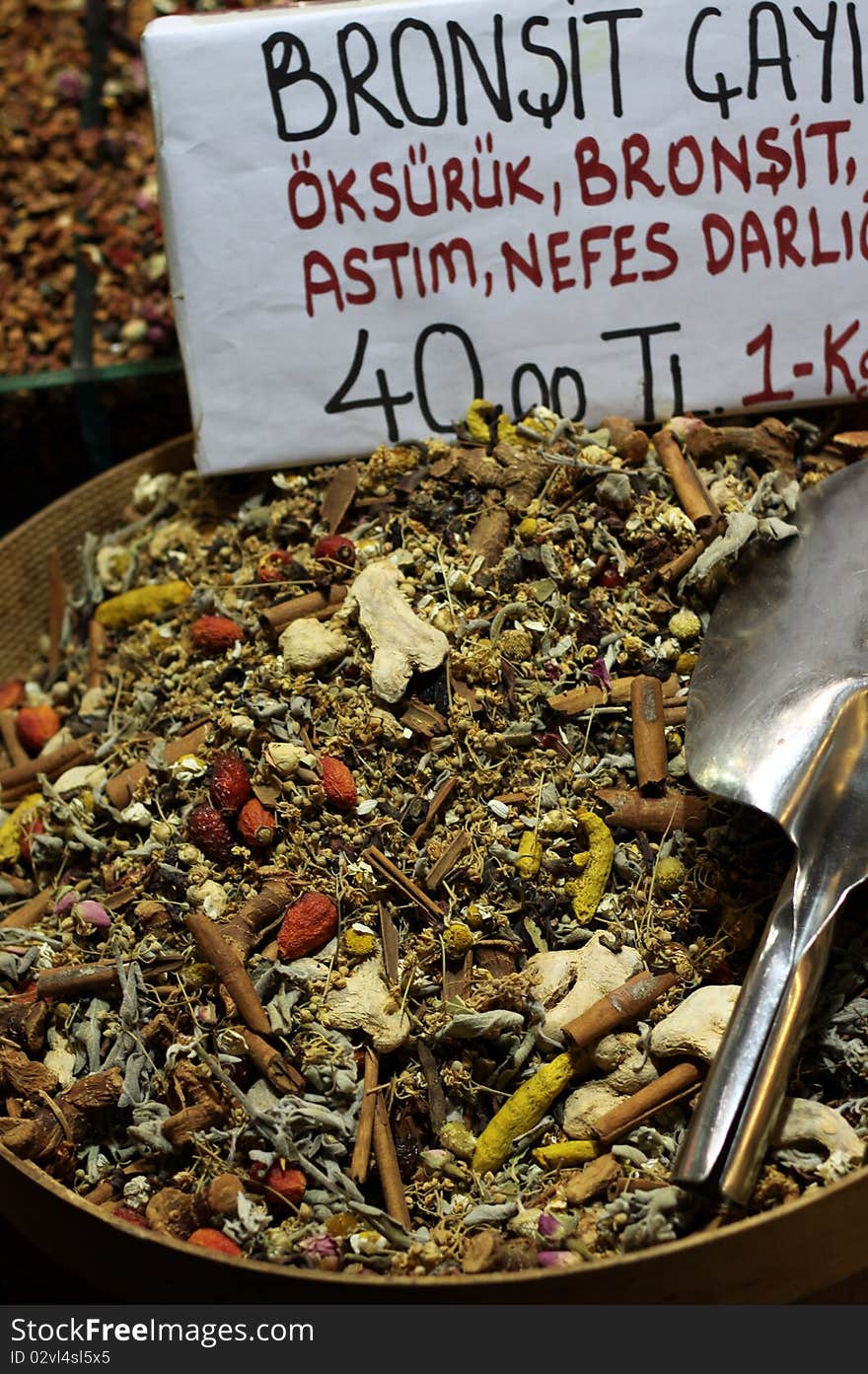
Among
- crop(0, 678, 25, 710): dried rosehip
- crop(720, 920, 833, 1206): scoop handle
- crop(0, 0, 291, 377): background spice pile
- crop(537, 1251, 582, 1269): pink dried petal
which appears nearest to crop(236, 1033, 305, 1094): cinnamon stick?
crop(537, 1251, 582, 1269): pink dried petal

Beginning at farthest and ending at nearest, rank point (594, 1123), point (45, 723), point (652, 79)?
1. point (45, 723)
2. point (652, 79)
3. point (594, 1123)

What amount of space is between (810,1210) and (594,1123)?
0.18m

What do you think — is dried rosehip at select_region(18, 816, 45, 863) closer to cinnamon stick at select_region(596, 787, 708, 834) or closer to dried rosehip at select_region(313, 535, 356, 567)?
dried rosehip at select_region(313, 535, 356, 567)

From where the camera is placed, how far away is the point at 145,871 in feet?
3.43

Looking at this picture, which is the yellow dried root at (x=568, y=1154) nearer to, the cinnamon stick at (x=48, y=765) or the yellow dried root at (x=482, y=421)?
the cinnamon stick at (x=48, y=765)

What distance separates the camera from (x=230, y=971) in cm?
96

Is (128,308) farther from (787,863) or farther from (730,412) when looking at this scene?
(787,863)

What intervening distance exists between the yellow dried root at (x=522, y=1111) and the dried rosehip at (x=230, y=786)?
13.0 inches

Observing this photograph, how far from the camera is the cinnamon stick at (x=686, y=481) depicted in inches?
44.7

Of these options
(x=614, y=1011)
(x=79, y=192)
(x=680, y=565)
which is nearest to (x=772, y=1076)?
Result: (x=614, y=1011)

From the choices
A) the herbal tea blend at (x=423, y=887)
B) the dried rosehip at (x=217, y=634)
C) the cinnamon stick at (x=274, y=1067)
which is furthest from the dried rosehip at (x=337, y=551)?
the cinnamon stick at (x=274, y=1067)

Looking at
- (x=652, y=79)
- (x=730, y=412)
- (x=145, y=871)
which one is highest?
(x=652, y=79)

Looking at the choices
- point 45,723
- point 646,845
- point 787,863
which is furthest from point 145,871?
point 787,863

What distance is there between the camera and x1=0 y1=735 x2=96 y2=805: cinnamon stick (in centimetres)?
120
